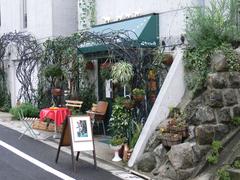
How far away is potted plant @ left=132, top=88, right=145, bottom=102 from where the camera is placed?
11.0 m

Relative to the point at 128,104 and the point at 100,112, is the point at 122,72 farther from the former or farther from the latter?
the point at 100,112

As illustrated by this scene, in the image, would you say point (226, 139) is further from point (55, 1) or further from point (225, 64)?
point (55, 1)

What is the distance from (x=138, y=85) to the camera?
37.8 ft

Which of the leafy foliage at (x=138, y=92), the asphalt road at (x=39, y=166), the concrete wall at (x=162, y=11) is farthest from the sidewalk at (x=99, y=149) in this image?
the concrete wall at (x=162, y=11)

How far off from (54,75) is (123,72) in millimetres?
6318

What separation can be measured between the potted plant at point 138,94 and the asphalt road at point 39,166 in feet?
5.93

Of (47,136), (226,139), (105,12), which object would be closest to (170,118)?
(226,139)

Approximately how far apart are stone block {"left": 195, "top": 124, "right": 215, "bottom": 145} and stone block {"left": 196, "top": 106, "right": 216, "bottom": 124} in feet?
0.64

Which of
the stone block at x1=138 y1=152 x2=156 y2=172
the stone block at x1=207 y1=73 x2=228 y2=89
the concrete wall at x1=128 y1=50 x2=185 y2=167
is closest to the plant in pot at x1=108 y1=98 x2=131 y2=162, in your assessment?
A: the concrete wall at x1=128 y1=50 x2=185 y2=167

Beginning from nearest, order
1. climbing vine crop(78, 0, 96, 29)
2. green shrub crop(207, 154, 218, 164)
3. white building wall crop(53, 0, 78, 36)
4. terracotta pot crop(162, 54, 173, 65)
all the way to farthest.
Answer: green shrub crop(207, 154, 218, 164), terracotta pot crop(162, 54, 173, 65), climbing vine crop(78, 0, 96, 29), white building wall crop(53, 0, 78, 36)

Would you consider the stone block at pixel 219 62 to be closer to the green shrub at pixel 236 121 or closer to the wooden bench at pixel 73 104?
the green shrub at pixel 236 121

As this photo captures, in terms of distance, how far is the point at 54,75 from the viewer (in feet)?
55.7

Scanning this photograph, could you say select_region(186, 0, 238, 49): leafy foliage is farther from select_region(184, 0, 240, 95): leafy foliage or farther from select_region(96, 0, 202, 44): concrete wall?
select_region(96, 0, 202, 44): concrete wall

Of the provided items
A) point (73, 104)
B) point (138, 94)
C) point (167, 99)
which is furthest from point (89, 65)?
point (167, 99)
